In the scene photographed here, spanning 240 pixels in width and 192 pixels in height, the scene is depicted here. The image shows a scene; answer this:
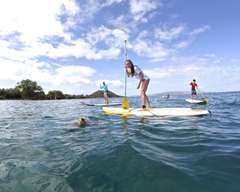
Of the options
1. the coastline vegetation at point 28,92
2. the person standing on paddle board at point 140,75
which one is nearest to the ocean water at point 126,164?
the person standing on paddle board at point 140,75

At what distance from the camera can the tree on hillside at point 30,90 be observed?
301 feet

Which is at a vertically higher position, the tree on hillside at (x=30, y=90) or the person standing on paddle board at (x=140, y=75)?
the tree on hillside at (x=30, y=90)

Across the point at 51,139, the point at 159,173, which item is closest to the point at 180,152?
the point at 159,173

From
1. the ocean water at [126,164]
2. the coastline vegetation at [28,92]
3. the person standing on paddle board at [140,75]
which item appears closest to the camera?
the ocean water at [126,164]

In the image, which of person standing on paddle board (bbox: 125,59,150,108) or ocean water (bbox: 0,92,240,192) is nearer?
ocean water (bbox: 0,92,240,192)

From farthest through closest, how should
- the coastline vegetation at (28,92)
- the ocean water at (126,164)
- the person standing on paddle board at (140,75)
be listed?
the coastline vegetation at (28,92) < the person standing on paddle board at (140,75) < the ocean water at (126,164)

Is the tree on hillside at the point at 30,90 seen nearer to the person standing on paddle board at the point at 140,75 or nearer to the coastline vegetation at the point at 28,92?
the coastline vegetation at the point at 28,92

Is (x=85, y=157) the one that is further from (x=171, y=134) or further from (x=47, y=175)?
(x=171, y=134)

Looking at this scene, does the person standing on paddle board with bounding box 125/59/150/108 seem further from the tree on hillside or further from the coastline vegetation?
the tree on hillside

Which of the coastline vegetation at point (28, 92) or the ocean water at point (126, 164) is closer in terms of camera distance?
the ocean water at point (126, 164)

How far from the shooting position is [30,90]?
A: 93.4 m

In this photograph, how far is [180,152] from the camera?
189 inches

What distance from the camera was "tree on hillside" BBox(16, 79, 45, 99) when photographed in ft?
301

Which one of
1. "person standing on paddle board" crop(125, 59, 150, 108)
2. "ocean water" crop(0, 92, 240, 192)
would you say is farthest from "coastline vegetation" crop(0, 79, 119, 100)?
"ocean water" crop(0, 92, 240, 192)
